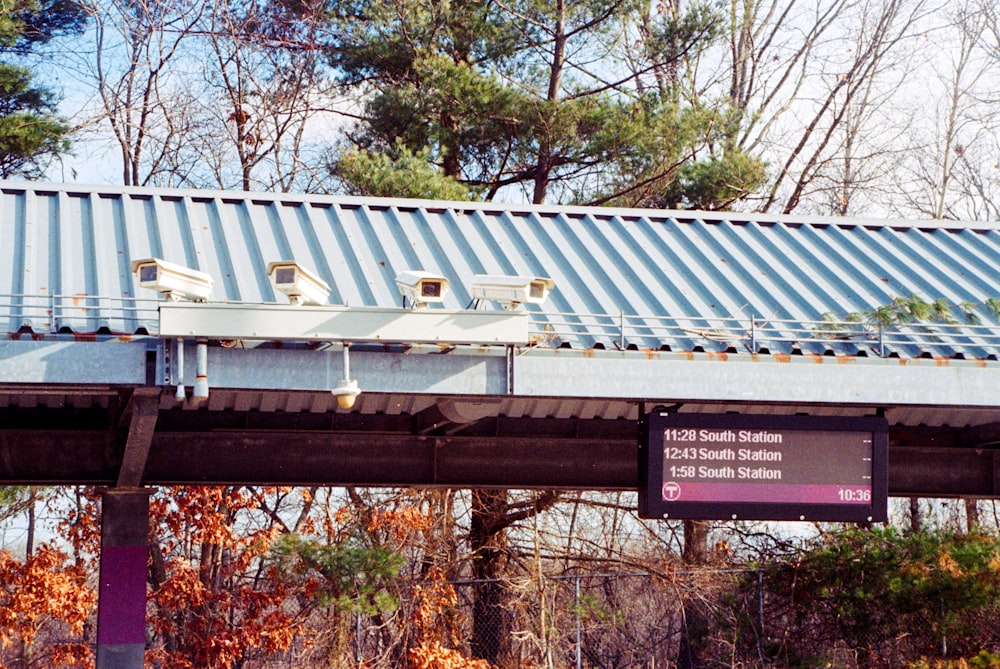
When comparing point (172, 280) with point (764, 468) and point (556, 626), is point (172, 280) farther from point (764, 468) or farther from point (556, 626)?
point (556, 626)

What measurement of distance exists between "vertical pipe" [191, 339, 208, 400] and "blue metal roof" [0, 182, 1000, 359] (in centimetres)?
52

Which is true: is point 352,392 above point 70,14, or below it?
below

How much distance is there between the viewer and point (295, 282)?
23.0 ft

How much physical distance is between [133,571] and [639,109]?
14.4 meters

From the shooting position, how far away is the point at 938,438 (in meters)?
10.6

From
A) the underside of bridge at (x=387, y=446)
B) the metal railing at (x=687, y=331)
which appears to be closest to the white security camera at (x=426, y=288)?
the metal railing at (x=687, y=331)

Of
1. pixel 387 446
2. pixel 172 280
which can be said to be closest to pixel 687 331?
pixel 387 446

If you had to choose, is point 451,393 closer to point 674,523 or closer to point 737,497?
point 737,497

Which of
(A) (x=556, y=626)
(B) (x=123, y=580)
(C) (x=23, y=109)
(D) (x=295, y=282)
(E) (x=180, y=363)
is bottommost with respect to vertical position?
(A) (x=556, y=626)

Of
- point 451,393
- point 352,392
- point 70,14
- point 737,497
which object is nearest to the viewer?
point 352,392

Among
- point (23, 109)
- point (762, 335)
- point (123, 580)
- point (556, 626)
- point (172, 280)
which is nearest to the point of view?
point (172, 280)

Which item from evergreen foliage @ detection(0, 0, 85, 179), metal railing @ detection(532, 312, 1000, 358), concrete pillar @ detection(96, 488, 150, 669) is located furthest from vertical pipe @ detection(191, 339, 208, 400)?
evergreen foliage @ detection(0, 0, 85, 179)

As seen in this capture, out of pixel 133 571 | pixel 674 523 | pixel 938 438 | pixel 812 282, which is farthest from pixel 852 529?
pixel 133 571

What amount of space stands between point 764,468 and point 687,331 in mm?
1076
